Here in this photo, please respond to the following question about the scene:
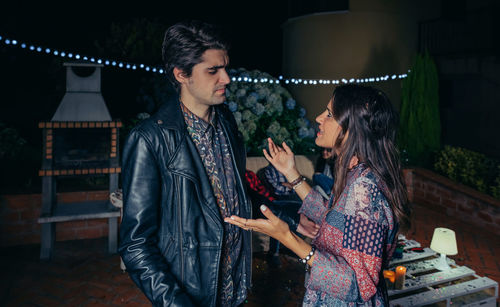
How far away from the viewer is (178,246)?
76.0 inches

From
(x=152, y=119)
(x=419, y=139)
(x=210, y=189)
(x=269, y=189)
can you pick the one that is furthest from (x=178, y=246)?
(x=419, y=139)

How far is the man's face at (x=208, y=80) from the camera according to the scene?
210 centimetres

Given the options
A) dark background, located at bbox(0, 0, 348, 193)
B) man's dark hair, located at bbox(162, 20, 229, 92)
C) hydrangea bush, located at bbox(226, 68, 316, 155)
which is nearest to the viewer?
man's dark hair, located at bbox(162, 20, 229, 92)

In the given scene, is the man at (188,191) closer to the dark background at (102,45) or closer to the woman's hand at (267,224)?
the woman's hand at (267,224)

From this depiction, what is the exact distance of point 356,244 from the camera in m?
1.75

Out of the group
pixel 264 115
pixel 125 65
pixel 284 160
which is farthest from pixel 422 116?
pixel 284 160

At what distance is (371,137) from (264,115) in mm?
5679

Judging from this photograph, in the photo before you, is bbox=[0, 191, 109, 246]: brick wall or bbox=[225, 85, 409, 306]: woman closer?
bbox=[225, 85, 409, 306]: woman

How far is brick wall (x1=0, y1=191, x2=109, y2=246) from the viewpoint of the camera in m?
5.61

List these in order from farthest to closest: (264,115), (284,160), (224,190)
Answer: (264,115) → (284,160) → (224,190)

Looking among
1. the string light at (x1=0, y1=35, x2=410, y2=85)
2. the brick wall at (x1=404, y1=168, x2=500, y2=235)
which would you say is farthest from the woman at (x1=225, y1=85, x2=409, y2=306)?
the brick wall at (x1=404, y1=168, x2=500, y2=235)

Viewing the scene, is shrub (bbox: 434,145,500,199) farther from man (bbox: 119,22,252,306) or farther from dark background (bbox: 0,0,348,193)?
man (bbox: 119,22,252,306)

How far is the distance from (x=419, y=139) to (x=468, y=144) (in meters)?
3.65

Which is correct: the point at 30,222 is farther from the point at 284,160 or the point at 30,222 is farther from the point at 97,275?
the point at 284,160
